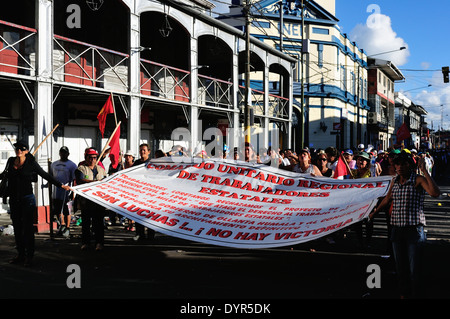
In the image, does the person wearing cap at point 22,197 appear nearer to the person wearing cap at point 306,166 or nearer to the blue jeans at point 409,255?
the person wearing cap at point 306,166

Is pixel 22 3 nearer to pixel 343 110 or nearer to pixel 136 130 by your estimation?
pixel 136 130

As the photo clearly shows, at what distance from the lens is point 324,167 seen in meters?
Answer: 9.77

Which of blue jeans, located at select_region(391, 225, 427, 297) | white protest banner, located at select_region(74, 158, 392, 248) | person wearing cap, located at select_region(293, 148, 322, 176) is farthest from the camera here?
person wearing cap, located at select_region(293, 148, 322, 176)

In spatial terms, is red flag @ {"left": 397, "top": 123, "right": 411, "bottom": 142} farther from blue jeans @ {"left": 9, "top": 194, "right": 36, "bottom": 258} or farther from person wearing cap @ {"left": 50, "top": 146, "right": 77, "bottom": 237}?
blue jeans @ {"left": 9, "top": 194, "right": 36, "bottom": 258}

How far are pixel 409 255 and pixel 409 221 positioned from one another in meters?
0.38

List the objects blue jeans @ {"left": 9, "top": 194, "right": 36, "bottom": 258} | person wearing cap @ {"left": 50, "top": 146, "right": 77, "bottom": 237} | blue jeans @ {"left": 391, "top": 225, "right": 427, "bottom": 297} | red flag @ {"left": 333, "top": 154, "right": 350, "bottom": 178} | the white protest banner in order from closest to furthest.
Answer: blue jeans @ {"left": 391, "top": 225, "right": 427, "bottom": 297}
the white protest banner
blue jeans @ {"left": 9, "top": 194, "right": 36, "bottom": 258}
red flag @ {"left": 333, "top": 154, "right": 350, "bottom": 178}
person wearing cap @ {"left": 50, "top": 146, "right": 77, "bottom": 237}

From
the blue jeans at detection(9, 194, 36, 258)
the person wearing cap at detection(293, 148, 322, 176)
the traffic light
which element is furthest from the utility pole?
the traffic light

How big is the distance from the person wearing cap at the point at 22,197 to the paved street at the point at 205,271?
1.25 ft

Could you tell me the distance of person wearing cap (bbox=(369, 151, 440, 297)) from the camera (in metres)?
5.19

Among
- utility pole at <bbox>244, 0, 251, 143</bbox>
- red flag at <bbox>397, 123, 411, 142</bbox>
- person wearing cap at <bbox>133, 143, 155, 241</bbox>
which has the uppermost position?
utility pole at <bbox>244, 0, 251, 143</bbox>

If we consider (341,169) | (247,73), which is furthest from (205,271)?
(247,73)
